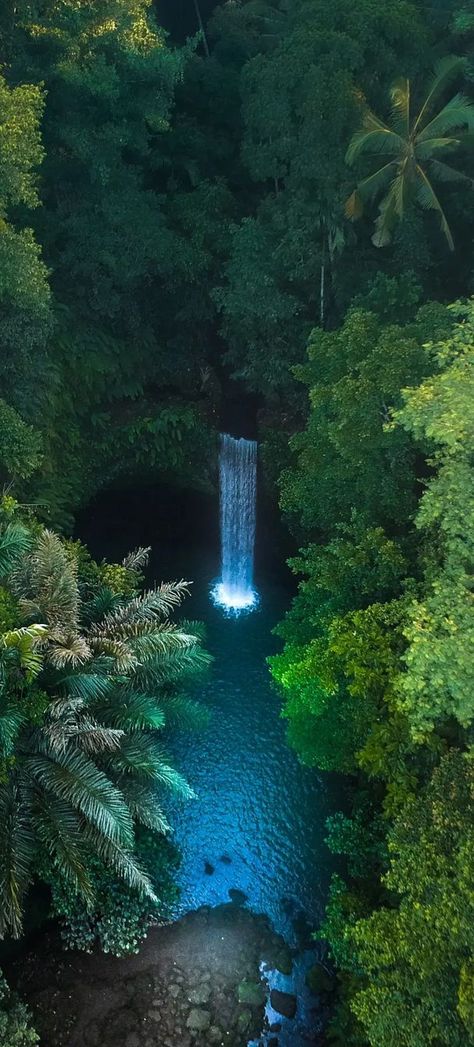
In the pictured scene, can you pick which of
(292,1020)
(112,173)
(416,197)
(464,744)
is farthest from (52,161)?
(292,1020)

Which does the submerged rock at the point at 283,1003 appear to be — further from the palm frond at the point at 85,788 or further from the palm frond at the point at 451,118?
the palm frond at the point at 451,118

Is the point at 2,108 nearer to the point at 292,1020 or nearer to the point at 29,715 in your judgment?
the point at 29,715

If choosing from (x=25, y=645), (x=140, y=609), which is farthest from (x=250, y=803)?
(x=25, y=645)

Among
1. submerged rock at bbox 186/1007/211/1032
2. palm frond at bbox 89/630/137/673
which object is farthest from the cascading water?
submerged rock at bbox 186/1007/211/1032

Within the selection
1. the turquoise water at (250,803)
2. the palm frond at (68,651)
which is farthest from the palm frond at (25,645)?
the turquoise water at (250,803)

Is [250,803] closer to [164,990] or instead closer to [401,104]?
[164,990]
